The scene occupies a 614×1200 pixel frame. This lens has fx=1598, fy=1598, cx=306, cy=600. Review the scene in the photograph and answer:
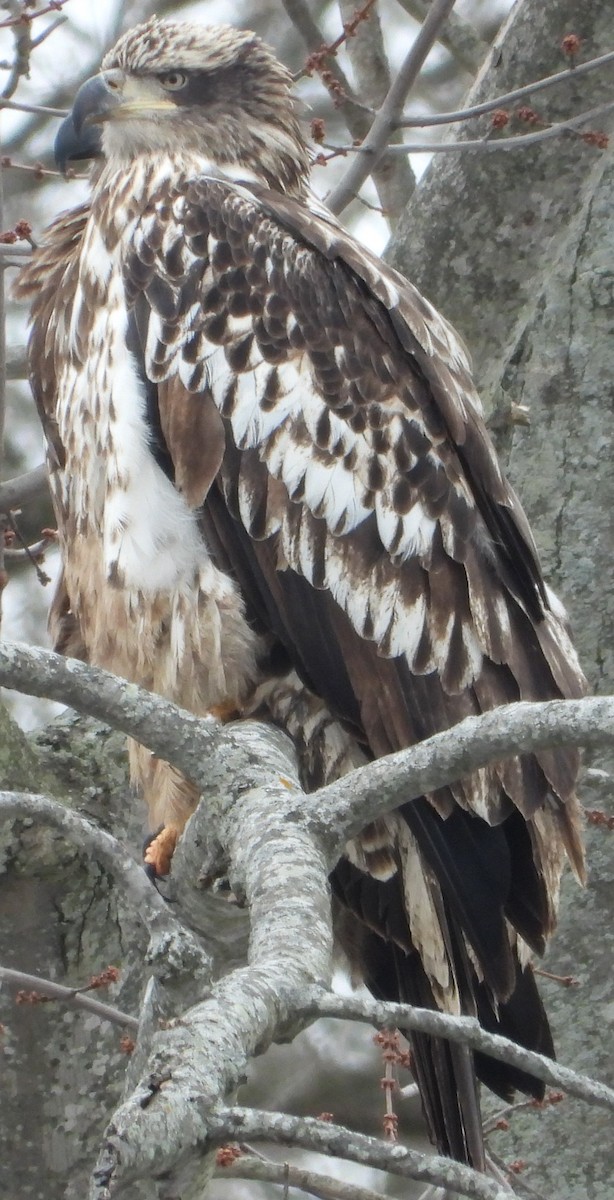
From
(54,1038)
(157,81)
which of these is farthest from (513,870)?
(157,81)

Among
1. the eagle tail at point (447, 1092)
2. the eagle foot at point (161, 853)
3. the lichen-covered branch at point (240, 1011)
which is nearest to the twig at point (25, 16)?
the eagle foot at point (161, 853)

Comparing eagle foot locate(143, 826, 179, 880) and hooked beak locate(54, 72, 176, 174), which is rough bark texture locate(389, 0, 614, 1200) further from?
eagle foot locate(143, 826, 179, 880)

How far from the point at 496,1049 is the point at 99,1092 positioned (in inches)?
78.0

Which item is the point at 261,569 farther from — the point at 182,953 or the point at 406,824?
the point at 182,953

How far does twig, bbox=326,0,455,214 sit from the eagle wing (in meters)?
0.34

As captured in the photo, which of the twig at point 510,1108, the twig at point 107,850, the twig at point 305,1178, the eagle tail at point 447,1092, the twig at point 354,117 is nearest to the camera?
the twig at point 107,850

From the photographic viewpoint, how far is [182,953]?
98.8 inches

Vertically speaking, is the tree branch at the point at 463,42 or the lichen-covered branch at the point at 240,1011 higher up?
the tree branch at the point at 463,42

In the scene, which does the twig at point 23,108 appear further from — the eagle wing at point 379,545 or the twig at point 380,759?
the twig at point 380,759

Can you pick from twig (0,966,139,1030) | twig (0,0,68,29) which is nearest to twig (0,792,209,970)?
twig (0,966,139,1030)

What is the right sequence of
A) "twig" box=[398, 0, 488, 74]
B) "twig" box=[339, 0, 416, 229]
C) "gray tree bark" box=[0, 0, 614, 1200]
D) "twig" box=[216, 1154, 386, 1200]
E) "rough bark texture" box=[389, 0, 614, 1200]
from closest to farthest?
"twig" box=[216, 1154, 386, 1200], "gray tree bark" box=[0, 0, 614, 1200], "rough bark texture" box=[389, 0, 614, 1200], "twig" box=[339, 0, 416, 229], "twig" box=[398, 0, 488, 74]

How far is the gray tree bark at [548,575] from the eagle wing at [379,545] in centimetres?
66

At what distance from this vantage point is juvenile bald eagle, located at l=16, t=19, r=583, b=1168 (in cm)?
355

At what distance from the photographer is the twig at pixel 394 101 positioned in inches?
152
